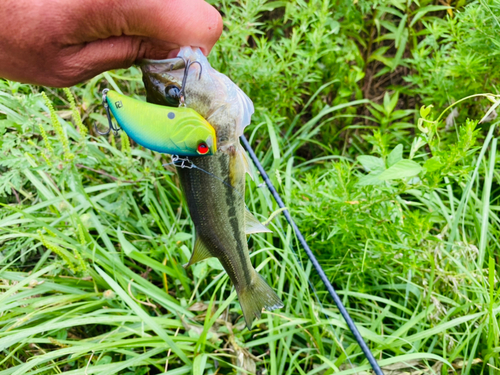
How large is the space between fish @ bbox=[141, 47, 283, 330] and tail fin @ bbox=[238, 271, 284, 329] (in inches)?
2.4

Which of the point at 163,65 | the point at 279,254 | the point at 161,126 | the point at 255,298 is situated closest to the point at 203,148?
the point at 161,126

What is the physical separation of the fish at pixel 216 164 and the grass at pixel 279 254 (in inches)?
19.3

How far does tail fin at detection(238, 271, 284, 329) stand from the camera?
1.92 meters

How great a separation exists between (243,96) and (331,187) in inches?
36.5

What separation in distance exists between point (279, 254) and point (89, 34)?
5.24 feet

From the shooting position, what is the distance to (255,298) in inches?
76.2

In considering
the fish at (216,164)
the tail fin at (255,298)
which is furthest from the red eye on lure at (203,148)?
the tail fin at (255,298)

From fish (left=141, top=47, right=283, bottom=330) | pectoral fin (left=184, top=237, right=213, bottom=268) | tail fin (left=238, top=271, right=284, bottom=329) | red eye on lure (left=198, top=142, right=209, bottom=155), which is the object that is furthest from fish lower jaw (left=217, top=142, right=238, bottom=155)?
tail fin (left=238, top=271, right=284, bottom=329)

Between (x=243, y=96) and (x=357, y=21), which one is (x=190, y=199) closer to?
(x=243, y=96)

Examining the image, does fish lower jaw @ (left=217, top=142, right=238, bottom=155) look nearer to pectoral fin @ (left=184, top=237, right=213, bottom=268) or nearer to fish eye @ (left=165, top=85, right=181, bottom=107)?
fish eye @ (left=165, top=85, right=181, bottom=107)

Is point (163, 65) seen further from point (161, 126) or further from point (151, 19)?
point (161, 126)

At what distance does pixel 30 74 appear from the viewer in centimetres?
140

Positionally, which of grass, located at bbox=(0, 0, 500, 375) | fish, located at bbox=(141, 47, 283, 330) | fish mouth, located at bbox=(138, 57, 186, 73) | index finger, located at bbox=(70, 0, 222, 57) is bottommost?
grass, located at bbox=(0, 0, 500, 375)

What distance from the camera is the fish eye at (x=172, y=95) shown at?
140 cm
